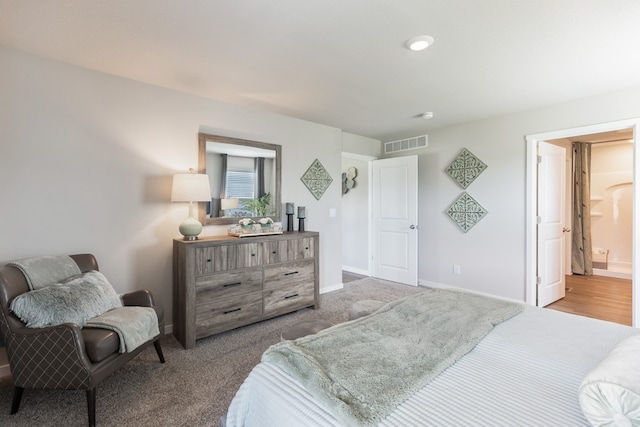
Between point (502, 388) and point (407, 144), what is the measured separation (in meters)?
4.26

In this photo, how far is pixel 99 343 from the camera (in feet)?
5.72

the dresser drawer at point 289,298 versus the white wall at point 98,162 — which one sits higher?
the white wall at point 98,162

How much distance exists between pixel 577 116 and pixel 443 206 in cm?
180

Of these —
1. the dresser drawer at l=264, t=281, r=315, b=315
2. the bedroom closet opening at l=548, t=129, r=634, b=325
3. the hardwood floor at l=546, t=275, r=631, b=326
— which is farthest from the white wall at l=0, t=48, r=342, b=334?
the bedroom closet opening at l=548, t=129, r=634, b=325

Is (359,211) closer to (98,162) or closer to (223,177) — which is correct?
(223,177)

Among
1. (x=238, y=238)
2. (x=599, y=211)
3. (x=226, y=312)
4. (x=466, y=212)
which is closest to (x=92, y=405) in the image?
(x=226, y=312)

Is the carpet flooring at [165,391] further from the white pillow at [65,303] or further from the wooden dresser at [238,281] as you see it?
the white pillow at [65,303]

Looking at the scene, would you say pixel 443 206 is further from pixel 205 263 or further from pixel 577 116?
pixel 205 263

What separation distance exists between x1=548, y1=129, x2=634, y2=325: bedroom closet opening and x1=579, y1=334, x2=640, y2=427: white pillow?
499 cm

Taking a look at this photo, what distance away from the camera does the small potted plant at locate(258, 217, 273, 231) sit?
3.37 meters

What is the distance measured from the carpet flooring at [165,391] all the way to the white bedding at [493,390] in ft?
2.81

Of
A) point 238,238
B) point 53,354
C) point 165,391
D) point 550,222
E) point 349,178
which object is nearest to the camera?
point 53,354

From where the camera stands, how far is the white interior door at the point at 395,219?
4.57 m

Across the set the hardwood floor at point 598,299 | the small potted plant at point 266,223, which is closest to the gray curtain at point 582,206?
the hardwood floor at point 598,299
